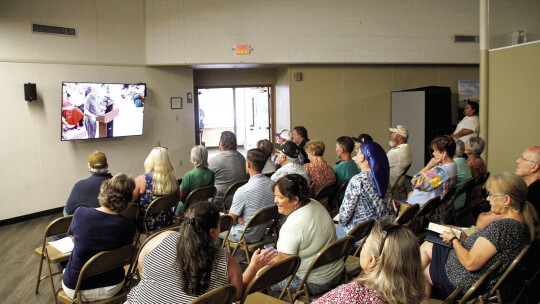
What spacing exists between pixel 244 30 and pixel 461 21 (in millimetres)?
5050

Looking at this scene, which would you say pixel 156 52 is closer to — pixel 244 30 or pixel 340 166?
pixel 244 30

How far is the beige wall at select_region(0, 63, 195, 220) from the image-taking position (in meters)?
6.58

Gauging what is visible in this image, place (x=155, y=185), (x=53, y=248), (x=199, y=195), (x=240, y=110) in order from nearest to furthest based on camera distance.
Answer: (x=53, y=248), (x=155, y=185), (x=199, y=195), (x=240, y=110)

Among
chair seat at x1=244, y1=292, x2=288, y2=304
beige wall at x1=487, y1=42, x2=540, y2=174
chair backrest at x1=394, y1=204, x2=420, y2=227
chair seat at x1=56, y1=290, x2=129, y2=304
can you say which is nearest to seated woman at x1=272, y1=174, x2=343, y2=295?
chair seat at x1=244, y1=292, x2=288, y2=304

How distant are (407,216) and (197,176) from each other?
2.32 m

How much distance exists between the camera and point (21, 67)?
6641 mm

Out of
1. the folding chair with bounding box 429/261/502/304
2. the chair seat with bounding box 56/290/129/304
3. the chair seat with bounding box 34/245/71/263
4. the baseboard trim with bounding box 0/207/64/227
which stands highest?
the folding chair with bounding box 429/261/502/304

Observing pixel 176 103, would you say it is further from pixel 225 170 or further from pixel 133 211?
pixel 133 211

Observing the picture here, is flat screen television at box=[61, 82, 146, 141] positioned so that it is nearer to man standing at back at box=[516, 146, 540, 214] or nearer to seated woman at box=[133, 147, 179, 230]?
seated woman at box=[133, 147, 179, 230]

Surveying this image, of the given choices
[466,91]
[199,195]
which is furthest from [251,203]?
[466,91]

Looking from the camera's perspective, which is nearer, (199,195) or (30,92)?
(199,195)

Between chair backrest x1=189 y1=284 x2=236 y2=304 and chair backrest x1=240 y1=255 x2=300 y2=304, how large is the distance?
239 mm

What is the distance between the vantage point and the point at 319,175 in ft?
16.4

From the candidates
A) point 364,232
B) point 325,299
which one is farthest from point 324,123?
point 325,299
